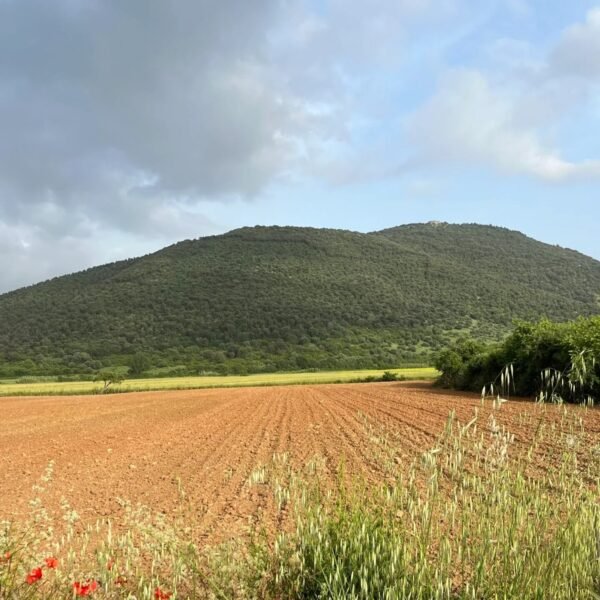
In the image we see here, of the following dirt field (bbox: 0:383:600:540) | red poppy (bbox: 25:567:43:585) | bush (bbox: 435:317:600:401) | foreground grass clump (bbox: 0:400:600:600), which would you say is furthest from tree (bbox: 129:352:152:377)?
red poppy (bbox: 25:567:43:585)

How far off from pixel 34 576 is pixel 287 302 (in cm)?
11396

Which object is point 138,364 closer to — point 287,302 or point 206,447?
point 287,302

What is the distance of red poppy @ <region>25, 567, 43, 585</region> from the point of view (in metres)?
3.11

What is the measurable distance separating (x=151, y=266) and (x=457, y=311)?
233ft

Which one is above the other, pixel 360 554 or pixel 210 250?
pixel 210 250

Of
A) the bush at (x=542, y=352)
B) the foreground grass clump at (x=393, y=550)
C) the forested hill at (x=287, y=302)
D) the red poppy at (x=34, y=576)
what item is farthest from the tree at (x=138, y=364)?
the red poppy at (x=34, y=576)

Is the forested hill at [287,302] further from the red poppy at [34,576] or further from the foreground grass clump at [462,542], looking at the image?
the red poppy at [34,576]

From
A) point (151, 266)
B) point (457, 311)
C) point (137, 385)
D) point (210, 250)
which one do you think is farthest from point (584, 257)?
point (137, 385)

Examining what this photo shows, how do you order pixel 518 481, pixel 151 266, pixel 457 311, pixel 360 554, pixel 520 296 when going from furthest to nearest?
pixel 151 266 < pixel 520 296 < pixel 457 311 < pixel 360 554 < pixel 518 481

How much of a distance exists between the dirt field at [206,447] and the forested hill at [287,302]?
195ft

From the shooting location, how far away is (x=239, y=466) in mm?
12656

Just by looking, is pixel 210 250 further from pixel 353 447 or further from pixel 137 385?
pixel 353 447

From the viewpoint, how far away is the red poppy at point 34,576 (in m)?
3.11

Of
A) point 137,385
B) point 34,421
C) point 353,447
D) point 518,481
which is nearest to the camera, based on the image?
point 518,481
